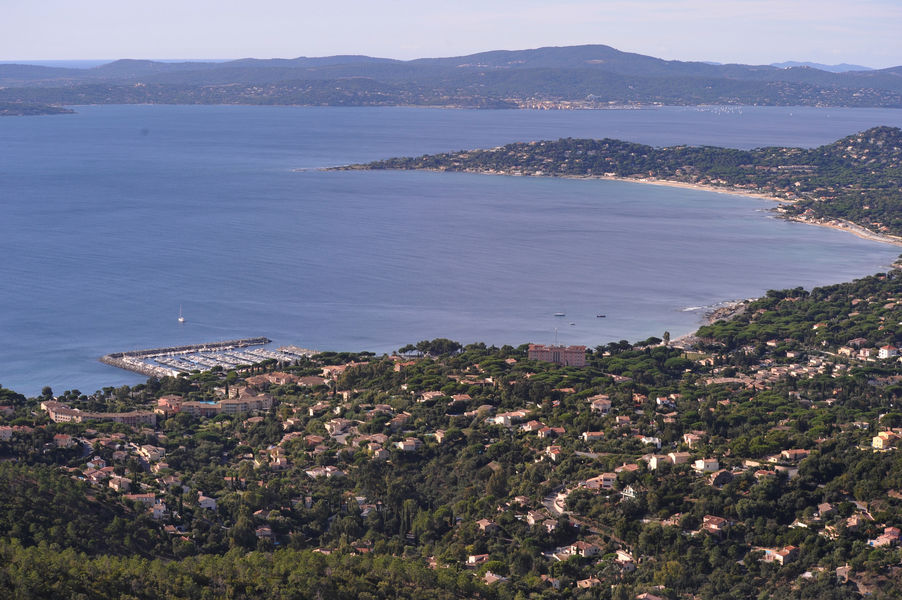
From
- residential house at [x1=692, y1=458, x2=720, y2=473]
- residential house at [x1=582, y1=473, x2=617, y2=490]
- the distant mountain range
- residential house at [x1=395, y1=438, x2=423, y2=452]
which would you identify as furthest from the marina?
the distant mountain range

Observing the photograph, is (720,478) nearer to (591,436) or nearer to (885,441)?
(591,436)

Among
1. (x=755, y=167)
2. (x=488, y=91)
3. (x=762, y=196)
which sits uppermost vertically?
(x=488, y=91)

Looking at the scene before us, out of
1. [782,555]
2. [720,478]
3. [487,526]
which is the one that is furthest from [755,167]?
[782,555]

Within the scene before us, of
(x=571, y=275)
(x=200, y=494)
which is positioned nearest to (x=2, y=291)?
(x=571, y=275)

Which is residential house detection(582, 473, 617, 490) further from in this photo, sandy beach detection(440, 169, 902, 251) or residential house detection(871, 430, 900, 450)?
sandy beach detection(440, 169, 902, 251)

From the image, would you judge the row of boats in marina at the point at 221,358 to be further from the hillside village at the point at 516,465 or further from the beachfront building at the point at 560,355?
the beachfront building at the point at 560,355

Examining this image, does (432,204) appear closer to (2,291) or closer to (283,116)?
(2,291)
